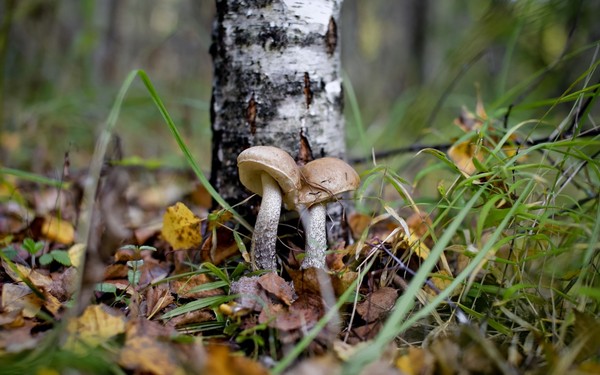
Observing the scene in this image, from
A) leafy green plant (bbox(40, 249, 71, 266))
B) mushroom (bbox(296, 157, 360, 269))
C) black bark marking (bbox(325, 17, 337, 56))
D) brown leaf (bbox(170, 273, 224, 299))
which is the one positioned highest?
black bark marking (bbox(325, 17, 337, 56))

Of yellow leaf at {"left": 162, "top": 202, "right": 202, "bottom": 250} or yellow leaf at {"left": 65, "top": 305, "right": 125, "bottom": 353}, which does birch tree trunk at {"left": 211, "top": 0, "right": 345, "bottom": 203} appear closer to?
yellow leaf at {"left": 162, "top": 202, "right": 202, "bottom": 250}

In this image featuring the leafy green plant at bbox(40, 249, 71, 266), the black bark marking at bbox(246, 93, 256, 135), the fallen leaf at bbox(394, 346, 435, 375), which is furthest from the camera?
the black bark marking at bbox(246, 93, 256, 135)

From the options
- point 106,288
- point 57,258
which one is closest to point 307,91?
point 106,288

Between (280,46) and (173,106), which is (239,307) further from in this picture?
(173,106)

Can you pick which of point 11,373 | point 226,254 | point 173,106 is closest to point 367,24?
point 173,106

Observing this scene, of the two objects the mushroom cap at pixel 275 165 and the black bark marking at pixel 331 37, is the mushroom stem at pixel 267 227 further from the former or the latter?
the black bark marking at pixel 331 37

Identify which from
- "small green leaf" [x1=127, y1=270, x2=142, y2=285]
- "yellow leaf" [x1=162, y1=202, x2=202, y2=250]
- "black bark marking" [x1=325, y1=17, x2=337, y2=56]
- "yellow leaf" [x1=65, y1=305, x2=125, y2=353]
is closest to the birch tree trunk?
"black bark marking" [x1=325, y1=17, x2=337, y2=56]
